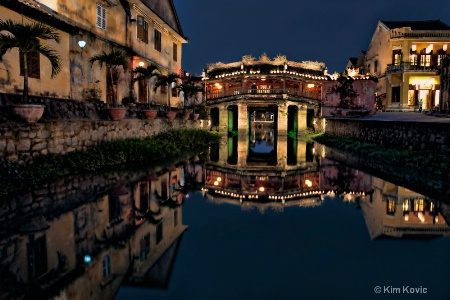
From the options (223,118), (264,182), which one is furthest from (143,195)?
(223,118)

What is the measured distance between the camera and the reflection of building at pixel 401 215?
6316 millimetres

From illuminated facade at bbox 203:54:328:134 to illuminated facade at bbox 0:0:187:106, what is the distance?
10719 millimetres

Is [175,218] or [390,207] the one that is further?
[390,207]

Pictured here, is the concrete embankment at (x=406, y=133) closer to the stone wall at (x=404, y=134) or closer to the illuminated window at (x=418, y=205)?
the stone wall at (x=404, y=134)

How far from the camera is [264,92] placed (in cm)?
3734

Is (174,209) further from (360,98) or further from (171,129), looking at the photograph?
(360,98)

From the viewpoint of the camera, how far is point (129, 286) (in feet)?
14.4

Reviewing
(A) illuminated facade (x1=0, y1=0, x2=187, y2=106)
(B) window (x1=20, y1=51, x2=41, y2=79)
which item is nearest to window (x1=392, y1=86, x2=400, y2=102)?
(A) illuminated facade (x1=0, y1=0, x2=187, y2=106)

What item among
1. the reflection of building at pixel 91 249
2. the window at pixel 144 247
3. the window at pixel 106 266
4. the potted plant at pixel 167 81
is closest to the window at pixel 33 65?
the reflection of building at pixel 91 249

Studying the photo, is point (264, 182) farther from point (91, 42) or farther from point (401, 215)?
point (91, 42)

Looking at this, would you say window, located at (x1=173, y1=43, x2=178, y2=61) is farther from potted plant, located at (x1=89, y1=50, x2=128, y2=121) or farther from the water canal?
the water canal

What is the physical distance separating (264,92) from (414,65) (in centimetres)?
1746

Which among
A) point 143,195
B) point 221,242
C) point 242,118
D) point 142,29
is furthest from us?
point 242,118

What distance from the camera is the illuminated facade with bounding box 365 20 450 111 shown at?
4088 centimetres
